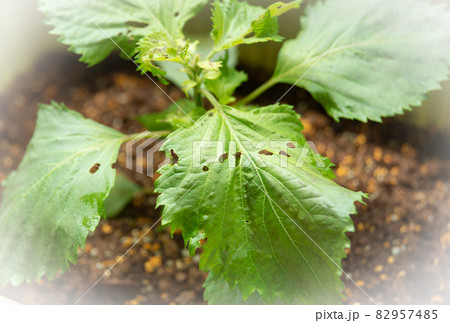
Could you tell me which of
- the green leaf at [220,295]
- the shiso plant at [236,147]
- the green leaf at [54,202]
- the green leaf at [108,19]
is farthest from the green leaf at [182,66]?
the green leaf at [220,295]

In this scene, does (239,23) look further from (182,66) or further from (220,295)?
(220,295)

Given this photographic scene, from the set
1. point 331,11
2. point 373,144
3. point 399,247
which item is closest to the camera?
point 331,11

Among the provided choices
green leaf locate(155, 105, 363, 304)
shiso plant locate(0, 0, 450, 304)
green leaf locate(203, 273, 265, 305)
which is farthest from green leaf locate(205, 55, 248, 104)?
green leaf locate(203, 273, 265, 305)

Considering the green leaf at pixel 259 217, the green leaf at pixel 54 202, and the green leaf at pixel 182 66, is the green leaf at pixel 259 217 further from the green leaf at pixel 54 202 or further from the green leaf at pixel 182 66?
the green leaf at pixel 182 66

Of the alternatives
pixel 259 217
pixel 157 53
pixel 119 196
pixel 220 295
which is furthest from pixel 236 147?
pixel 119 196

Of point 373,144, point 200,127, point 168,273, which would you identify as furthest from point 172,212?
point 373,144

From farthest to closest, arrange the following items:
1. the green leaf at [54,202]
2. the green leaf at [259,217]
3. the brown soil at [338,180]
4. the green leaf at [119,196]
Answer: the green leaf at [119,196]
the brown soil at [338,180]
the green leaf at [54,202]
the green leaf at [259,217]
